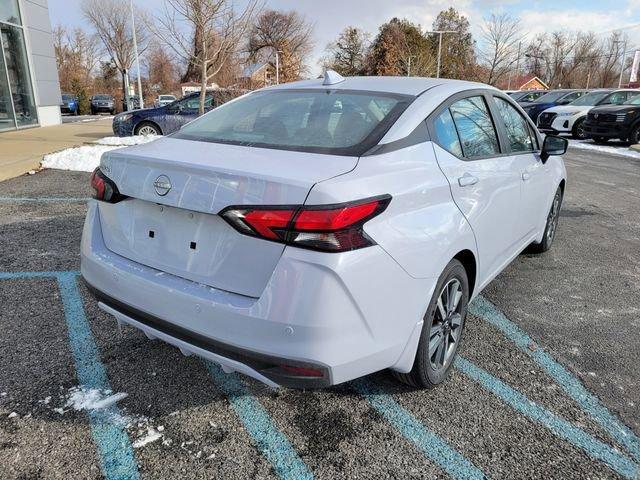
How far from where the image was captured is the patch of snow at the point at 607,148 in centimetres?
1424

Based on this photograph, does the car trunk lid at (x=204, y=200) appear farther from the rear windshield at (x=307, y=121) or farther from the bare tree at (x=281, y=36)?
the bare tree at (x=281, y=36)

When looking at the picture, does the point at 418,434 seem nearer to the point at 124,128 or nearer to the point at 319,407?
the point at 319,407

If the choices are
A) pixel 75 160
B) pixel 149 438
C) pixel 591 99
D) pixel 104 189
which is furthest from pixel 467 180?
pixel 591 99

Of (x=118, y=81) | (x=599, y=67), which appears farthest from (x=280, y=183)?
(x=599, y=67)

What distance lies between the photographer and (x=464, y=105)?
3.00 metres

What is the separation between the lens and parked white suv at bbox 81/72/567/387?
1.88 metres

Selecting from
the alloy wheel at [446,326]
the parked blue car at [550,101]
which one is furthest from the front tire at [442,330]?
the parked blue car at [550,101]

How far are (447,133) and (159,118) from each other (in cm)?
1124

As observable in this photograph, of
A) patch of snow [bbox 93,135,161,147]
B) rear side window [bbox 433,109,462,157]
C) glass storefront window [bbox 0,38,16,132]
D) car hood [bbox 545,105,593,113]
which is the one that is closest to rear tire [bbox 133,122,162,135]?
patch of snow [bbox 93,135,161,147]

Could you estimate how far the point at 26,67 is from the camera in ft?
52.7

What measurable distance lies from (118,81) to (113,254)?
6384 centimetres

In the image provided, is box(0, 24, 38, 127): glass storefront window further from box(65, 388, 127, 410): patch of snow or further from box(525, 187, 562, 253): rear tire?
box(525, 187, 562, 253): rear tire

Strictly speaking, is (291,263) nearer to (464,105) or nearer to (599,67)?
(464,105)

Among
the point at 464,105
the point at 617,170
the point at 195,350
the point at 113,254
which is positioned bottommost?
the point at 617,170
